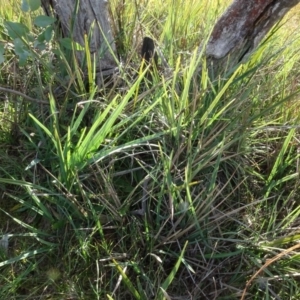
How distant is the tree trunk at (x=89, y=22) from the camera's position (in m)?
1.63

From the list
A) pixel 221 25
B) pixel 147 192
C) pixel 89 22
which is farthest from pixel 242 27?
pixel 147 192

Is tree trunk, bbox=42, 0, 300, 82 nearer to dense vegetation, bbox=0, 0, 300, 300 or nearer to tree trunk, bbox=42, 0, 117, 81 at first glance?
tree trunk, bbox=42, 0, 117, 81

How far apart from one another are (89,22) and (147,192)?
66 cm

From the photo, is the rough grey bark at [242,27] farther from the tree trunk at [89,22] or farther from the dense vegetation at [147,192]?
the tree trunk at [89,22]

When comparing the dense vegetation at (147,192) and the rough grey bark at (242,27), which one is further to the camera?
the rough grey bark at (242,27)

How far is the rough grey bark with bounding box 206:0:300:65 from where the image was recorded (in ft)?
5.32

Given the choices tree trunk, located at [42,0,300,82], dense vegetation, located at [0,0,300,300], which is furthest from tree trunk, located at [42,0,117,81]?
dense vegetation, located at [0,0,300,300]

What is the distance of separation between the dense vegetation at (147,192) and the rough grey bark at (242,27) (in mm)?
129

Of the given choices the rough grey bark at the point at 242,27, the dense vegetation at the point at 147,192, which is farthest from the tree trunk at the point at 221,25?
the dense vegetation at the point at 147,192

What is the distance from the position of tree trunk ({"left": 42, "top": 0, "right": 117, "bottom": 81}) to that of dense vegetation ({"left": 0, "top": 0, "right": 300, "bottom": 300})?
4.4 inches

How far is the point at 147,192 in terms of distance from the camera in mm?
1334

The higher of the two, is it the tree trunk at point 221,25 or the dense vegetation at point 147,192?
the tree trunk at point 221,25

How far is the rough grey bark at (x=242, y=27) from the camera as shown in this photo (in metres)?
1.62

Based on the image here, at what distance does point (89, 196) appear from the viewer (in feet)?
4.40
